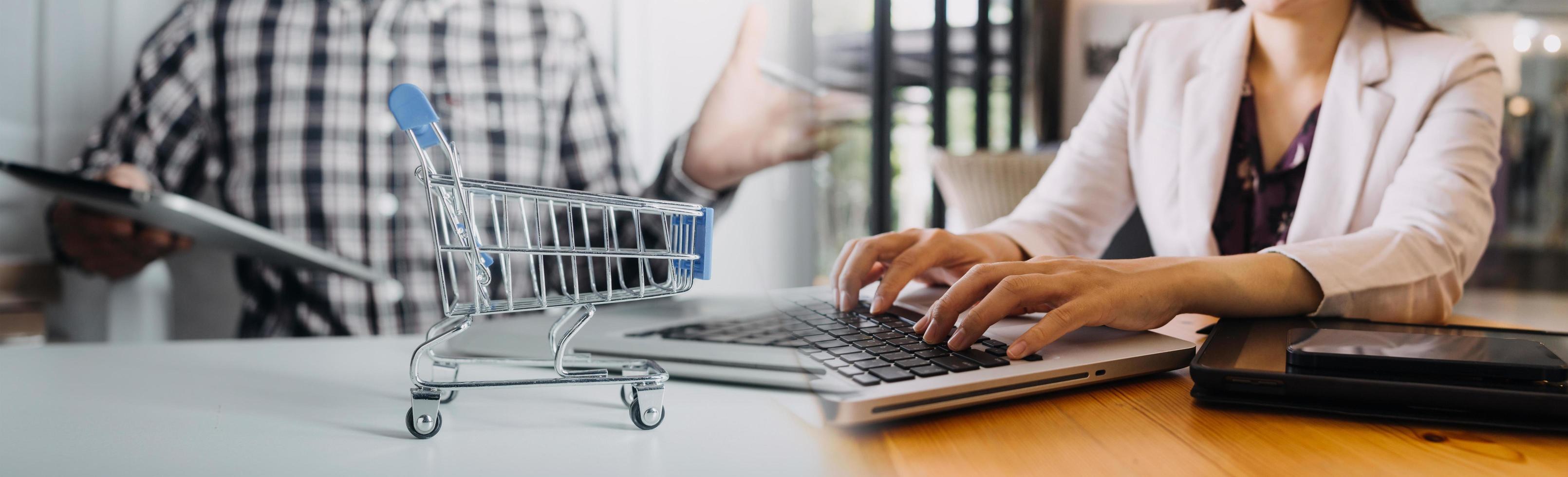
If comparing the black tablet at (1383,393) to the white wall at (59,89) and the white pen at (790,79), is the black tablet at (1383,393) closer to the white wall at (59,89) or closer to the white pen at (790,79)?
the white pen at (790,79)

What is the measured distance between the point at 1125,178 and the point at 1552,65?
6.88 ft

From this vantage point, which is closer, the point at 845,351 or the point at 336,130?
the point at 845,351

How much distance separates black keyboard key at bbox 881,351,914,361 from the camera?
13.4 inches

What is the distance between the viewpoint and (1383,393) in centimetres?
33

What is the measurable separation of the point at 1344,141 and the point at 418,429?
2.71 ft

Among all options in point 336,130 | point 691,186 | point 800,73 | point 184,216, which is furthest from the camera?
point 336,130

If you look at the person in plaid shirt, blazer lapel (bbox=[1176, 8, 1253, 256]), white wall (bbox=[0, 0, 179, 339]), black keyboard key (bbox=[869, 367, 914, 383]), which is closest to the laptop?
black keyboard key (bbox=[869, 367, 914, 383])

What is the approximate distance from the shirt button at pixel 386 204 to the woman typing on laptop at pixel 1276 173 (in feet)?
2.76

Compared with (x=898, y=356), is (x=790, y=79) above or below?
above

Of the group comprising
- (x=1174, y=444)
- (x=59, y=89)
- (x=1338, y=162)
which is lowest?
(x=1174, y=444)

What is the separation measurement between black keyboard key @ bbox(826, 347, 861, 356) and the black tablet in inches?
6.0

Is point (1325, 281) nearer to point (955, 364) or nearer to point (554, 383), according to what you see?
point (955, 364)

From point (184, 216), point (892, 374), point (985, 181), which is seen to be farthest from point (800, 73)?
point (985, 181)

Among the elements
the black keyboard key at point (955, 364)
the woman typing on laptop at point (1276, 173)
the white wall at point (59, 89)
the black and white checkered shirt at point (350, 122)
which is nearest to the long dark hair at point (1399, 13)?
the woman typing on laptop at point (1276, 173)
